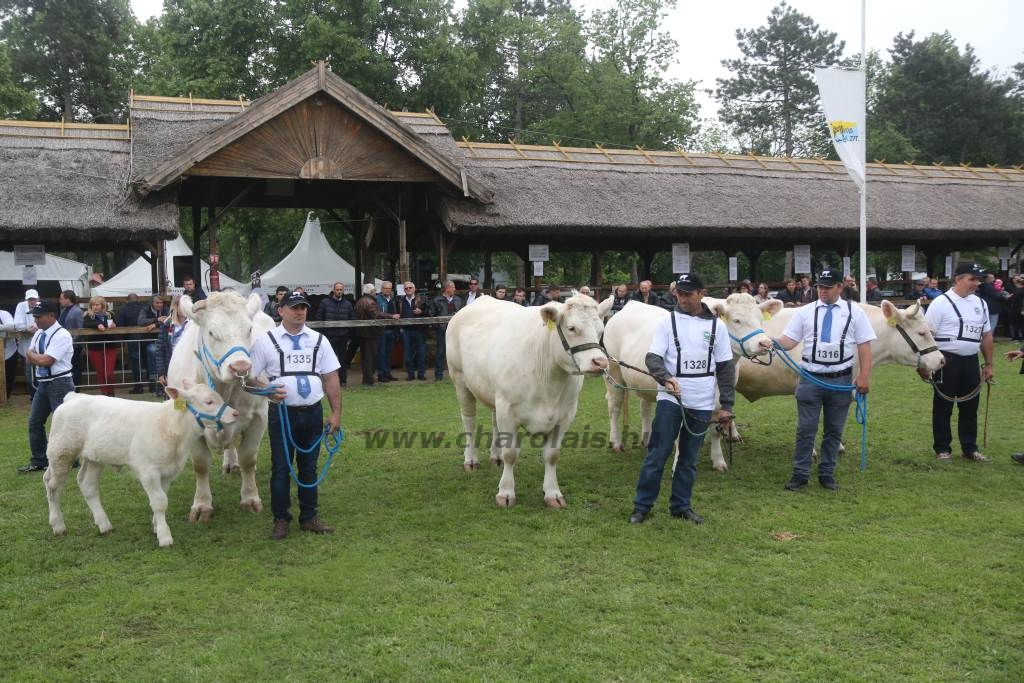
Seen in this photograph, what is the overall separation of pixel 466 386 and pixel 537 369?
6.14 feet

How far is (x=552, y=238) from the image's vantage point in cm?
2122

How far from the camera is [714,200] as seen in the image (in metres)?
21.8

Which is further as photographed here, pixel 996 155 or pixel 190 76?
pixel 996 155

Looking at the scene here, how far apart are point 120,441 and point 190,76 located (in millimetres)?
29646

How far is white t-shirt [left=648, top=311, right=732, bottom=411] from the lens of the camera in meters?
6.40

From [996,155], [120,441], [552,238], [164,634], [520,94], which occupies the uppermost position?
[520,94]

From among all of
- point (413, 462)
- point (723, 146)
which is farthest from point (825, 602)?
point (723, 146)

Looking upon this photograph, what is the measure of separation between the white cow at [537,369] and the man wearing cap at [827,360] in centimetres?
227

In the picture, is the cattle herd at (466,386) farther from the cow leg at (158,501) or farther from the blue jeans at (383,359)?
the blue jeans at (383,359)

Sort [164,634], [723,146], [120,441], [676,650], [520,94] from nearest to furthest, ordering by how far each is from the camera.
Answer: [676,650] < [164,634] < [120,441] < [520,94] < [723,146]

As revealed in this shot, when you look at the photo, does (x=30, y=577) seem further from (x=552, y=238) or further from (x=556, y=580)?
(x=552, y=238)

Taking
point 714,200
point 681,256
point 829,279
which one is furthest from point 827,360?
point 714,200

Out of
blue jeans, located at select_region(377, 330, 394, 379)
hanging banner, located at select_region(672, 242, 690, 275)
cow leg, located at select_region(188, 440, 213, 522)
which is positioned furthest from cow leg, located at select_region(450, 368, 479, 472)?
hanging banner, located at select_region(672, 242, 690, 275)

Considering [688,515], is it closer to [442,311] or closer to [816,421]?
[816,421]
